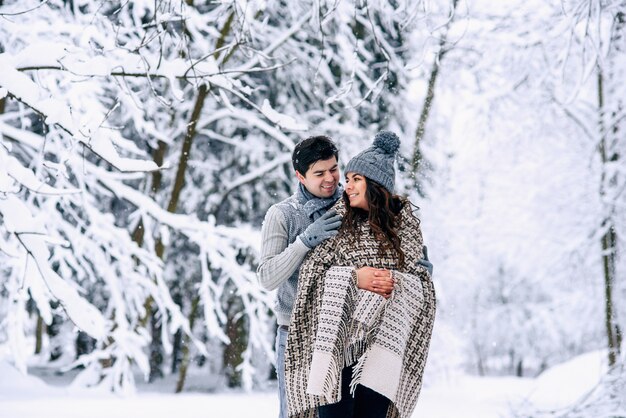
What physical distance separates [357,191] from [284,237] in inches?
14.8

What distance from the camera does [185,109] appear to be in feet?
39.2

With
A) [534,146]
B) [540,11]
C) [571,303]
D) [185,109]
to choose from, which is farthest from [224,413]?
[571,303]

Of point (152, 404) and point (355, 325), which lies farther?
point (152, 404)

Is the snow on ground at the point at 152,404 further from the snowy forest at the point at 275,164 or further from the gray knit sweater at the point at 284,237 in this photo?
the gray knit sweater at the point at 284,237

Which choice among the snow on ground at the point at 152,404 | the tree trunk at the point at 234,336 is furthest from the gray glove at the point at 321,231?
the tree trunk at the point at 234,336

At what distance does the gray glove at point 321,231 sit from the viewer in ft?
9.78

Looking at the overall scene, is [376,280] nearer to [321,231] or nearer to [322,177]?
[321,231]

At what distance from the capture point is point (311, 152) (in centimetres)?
316

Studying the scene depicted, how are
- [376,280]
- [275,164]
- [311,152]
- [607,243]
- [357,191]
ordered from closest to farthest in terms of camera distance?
1. [376,280]
2. [357,191]
3. [311,152]
4. [275,164]
5. [607,243]

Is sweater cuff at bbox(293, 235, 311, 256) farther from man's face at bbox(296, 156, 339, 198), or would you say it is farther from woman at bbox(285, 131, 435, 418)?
man's face at bbox(296, 156, 339, 198)

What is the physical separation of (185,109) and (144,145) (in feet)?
3.24

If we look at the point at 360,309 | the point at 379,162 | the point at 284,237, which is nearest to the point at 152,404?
the point at 284,237

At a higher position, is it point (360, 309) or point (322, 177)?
point (322, 177)

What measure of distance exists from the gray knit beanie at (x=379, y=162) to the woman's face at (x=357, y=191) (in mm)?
25
